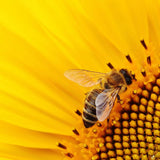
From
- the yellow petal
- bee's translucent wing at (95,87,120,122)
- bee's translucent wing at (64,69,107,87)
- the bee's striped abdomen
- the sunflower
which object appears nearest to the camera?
bee's translucent wing at (95,87,120,122)

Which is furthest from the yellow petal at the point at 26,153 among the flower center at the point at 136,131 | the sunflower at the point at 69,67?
the flower center at the point at 136,131

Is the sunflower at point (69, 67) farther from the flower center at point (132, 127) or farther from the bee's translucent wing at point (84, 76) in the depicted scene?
the bee's translucent wing at point (84, 76)

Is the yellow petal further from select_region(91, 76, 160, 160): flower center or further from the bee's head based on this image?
the bee's head

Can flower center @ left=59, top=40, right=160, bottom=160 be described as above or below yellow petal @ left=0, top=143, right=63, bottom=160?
below

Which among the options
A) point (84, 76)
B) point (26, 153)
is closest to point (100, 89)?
point (84, 76)

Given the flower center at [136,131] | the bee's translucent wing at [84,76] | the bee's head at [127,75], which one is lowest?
the flower center at [136,131]

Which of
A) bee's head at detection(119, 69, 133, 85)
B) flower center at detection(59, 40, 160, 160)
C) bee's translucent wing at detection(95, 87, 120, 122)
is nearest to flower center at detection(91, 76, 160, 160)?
flower center at detection(59, 40, 160, 160)
